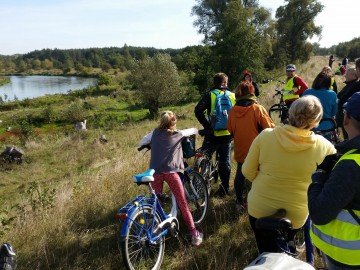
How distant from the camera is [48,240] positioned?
12.7ft

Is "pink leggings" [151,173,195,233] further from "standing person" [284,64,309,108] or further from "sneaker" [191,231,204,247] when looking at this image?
"standing person" [284,64,309,108]

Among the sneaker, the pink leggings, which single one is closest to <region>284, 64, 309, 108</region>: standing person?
the pink leggings

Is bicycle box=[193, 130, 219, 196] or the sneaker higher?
bicycle box=[193, 130, 219, 196]

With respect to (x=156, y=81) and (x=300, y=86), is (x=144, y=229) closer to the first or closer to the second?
(x=300, y=86)

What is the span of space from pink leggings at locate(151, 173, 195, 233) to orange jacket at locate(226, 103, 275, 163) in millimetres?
1061

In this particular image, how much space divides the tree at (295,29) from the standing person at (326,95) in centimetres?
3391

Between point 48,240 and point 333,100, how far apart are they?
178 inches

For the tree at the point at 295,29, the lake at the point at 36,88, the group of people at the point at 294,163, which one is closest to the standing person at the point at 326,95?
the group of people at the point at 294,163

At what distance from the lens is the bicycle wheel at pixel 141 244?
3.07m

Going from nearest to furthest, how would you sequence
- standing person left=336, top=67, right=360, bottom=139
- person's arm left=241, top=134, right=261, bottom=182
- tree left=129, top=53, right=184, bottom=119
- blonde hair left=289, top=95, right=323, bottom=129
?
blonde hair left=289, top=95, right=323, bottom=129 → person's arm left=241, top=134, right=261, bottom=182 → standing person left=336, top=67, right=360, bottom=139 → tree left=129, top=53, right=184, bottom=119

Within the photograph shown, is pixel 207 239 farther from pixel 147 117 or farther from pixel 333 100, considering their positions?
pixel 147 117

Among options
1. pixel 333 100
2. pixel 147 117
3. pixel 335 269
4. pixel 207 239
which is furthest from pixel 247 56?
pixel 335 269

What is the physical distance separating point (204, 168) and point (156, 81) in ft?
72.1

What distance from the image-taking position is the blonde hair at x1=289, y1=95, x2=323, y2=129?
8.59ft
